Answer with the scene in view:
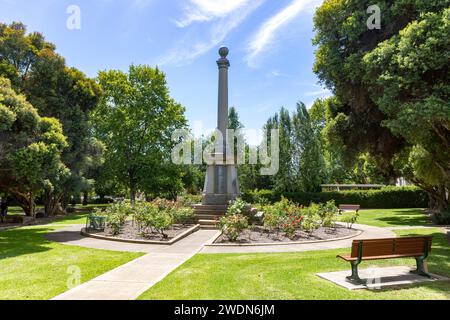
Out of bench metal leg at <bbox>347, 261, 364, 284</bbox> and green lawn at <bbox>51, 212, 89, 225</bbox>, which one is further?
green lawn at <bbox>51, 212, 89, 225</bbox>

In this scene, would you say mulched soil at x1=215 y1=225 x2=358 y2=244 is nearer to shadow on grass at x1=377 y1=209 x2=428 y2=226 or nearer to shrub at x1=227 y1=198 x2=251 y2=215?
shrub at x1=227 y1=198 x2=251 y2=215

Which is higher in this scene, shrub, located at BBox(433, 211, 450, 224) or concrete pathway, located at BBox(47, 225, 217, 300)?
shrub, located at BBox(433, 211, 450, 224)

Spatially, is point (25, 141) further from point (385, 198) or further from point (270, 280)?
point (385, 198)

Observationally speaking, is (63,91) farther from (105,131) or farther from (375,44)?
(375,44)

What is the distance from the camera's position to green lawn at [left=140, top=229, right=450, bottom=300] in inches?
244

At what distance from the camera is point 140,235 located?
13469mm

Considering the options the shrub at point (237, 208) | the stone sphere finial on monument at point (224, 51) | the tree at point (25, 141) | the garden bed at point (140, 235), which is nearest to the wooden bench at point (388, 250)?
the garden bed at point (140, 235)

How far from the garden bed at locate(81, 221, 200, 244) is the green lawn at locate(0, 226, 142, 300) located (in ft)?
5.91

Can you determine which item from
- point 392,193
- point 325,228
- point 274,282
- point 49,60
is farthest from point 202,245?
point 392,193

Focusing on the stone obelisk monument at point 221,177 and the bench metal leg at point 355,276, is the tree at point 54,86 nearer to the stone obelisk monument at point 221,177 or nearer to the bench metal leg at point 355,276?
the stone obelisk monument at point 221,177

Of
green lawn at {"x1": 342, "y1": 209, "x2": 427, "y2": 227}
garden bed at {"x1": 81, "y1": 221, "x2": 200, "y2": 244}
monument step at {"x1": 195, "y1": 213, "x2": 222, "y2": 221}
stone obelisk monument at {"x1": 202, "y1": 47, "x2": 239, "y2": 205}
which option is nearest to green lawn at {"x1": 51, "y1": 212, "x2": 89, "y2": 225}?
garden bed at {"x1": 81, "y1": 221, "x2": 200, "y2": 244}

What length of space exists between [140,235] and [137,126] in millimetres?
24712

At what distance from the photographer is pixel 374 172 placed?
41.8 meters

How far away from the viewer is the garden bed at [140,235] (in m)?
12.6
